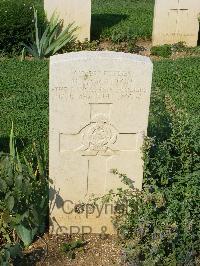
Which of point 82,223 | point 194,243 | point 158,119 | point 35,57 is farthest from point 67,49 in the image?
point 194,243

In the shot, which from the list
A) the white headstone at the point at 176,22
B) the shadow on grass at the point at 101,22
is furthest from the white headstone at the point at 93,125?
the shadow on grass at the point at 101,22

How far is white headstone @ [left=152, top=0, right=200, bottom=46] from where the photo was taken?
939 cm

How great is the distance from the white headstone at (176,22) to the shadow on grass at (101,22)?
1.04 metres

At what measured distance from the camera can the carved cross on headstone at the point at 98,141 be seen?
4.25 meters

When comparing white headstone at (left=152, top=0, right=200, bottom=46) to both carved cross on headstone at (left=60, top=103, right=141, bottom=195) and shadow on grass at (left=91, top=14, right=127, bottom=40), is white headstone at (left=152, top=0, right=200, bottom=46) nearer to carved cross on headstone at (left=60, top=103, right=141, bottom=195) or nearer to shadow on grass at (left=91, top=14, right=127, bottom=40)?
shadow on grass at (left=91, top=14, right=127, bottom=40)

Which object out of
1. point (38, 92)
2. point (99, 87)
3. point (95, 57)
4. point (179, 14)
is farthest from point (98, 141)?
point (179, 14)

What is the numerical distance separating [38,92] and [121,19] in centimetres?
385

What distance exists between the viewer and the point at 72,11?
925 centimetres

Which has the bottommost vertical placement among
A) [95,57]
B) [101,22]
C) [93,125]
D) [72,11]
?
[93,125]

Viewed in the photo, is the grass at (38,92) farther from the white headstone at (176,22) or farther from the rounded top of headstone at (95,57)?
the rounded top of headstone at (95,57)

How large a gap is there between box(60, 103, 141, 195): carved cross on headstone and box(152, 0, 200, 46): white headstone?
17.9 feet

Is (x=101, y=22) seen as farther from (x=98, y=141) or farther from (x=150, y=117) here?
(x=98, y=141)

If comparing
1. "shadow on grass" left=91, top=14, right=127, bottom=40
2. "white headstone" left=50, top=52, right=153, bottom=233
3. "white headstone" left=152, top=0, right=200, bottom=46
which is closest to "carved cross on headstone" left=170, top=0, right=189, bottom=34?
"white headstone" left=152, top=0, right=200, bottom=46

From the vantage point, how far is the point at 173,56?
9289 mm
